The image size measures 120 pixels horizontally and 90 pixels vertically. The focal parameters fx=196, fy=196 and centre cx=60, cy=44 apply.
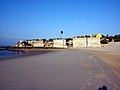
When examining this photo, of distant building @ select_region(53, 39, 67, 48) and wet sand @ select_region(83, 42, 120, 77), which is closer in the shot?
wet sand @ select_region(83, 42, 120, 77)

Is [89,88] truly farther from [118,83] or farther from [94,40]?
[94,40]

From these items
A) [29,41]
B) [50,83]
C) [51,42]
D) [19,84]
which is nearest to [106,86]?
[50,83]

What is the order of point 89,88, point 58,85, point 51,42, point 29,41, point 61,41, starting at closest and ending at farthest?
point 89,88 < point 58,85 < point 61,41 < point 51,42 < point 29,41

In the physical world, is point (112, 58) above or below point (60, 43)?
below

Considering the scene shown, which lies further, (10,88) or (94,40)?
(94,40)

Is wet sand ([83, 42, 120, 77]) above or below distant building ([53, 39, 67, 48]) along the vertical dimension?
below

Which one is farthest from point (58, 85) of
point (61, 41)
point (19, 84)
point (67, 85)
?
point (61, 41)

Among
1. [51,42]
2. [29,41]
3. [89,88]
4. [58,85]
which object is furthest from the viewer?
[29,41]

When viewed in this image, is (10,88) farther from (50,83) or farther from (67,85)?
(67,85)

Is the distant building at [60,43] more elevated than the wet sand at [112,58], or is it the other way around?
the distant building at [60,43]

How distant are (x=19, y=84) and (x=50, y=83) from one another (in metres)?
1.26

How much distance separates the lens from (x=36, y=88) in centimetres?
728

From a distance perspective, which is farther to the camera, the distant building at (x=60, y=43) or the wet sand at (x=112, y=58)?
the distant building at (x=60, y=43)

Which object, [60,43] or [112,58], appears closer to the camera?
[112,58]
